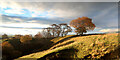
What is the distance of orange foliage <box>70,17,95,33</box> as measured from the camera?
24250 millimetres

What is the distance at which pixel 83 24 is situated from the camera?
969 inches

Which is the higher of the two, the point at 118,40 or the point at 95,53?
the point at 118,40

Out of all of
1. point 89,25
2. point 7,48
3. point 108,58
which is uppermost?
point 89,25

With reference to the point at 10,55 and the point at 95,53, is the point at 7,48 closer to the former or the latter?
the point at 10,55

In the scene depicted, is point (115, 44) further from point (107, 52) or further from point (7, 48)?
point (7, 48)

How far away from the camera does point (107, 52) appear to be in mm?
8742

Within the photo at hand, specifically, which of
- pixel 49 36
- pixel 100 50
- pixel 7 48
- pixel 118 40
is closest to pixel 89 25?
pixel 118 40

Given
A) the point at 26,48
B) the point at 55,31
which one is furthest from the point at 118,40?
the point at 26,48

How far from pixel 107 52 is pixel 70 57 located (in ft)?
18.3

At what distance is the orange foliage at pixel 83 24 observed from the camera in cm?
2425

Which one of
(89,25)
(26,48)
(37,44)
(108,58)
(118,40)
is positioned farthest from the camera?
(37,44)

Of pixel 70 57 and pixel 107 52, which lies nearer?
pixel 107 52

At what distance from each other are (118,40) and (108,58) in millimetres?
4196

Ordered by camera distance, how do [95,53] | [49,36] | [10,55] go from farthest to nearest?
[49,36]
[10,55]
[95,53]
